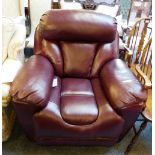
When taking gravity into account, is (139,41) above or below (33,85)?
above

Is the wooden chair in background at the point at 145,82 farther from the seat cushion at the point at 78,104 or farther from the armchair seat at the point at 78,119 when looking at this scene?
the seat cushion at the point at 78,104

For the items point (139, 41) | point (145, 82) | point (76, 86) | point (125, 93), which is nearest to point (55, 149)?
point (76, 86)

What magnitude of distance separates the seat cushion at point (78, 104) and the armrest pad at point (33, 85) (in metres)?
0.16

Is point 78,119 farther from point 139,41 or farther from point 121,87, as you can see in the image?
point 139,41

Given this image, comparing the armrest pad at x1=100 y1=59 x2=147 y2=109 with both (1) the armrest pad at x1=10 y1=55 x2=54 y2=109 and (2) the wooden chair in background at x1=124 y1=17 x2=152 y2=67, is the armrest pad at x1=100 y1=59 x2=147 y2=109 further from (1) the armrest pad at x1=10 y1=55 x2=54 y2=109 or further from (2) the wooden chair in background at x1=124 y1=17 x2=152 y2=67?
(1) the armrest pad at x1=10 y1=55 x2=54 y2=109

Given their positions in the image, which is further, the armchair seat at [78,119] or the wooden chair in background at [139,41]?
the wooden chair in background at [139,41]

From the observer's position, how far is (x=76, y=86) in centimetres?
169

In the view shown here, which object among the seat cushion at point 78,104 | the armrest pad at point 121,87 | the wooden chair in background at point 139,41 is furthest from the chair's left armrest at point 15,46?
the wooden chair in background at point 139,41

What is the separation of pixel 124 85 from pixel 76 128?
46cm

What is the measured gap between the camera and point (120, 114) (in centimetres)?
141

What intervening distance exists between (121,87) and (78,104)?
33 cm

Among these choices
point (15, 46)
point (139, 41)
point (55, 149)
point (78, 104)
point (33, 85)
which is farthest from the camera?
point (139, 41)

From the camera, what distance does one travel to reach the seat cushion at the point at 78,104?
54.6 inches

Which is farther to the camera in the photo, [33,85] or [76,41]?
[76,41]
